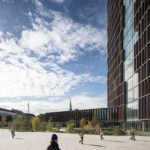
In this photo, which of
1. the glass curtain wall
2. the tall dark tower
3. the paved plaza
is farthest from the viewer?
the glass curtain wall

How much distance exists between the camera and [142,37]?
4231 cm

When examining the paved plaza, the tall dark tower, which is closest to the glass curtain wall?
the tall dark tower

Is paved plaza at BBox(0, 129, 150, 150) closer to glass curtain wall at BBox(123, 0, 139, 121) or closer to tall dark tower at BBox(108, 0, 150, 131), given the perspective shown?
tall dark tower at BBox(108, 0, 150, 131)

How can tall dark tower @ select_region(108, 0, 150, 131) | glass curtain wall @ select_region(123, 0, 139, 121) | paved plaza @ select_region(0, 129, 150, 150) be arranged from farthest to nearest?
glass curtain wall @ select_region(123, 0, 139, 121)
tall dark tower @ select_region(108, 0, 150, 131)
paved plaza @ select_region(0, 129, 150, 150)

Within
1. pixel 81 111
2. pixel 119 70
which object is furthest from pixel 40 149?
pixel 81 111

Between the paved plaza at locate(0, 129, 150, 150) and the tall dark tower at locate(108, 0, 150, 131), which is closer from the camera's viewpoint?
the paved plaza at locate(0, 129, 150, 150)

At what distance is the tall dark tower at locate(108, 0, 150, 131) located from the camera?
130 ft

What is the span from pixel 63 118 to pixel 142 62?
5364cm

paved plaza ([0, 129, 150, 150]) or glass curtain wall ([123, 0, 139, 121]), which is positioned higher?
glass curtain wall ([123, 0, 139, 121])

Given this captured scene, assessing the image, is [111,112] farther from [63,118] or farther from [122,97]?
[63,118]

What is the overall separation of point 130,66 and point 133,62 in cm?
258

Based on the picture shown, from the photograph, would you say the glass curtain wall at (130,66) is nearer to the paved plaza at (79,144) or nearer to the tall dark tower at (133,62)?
the tall dark tower at (133,62)

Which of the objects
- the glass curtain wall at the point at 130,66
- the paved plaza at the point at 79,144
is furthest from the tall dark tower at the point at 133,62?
the paved plaza at the point at 79,144

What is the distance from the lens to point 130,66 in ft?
165
